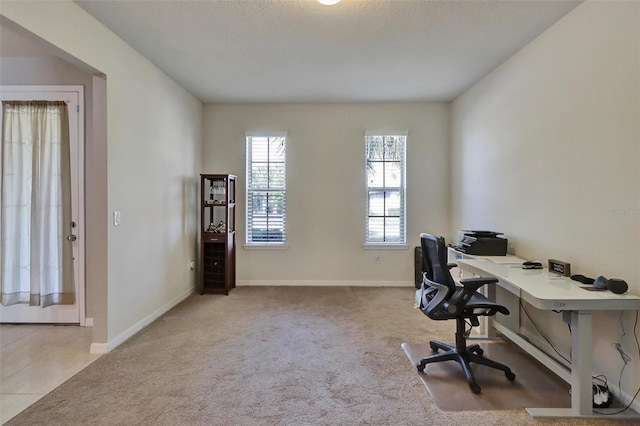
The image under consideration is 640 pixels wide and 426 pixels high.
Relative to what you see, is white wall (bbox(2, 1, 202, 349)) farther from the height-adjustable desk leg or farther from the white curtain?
the height-adjustable desk leg

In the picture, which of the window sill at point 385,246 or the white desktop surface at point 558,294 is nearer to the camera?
the white desktop surface at point 558,294

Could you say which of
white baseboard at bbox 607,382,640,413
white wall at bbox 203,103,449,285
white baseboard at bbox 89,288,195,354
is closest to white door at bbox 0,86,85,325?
white baseboard at bbox 89,288,195,354

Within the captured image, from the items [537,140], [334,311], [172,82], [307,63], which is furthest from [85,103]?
[537,140]

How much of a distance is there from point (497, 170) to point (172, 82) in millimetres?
3918

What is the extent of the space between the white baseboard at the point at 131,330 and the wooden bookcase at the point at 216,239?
447 millimetres

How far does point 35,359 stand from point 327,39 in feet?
11.9

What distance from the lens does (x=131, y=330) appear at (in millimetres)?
2857

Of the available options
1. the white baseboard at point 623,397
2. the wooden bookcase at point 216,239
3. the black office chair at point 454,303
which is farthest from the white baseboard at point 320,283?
the white baseboard at point 623,397

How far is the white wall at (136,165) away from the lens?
2271mm

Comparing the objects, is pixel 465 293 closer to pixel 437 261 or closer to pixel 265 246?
pixel 437 261

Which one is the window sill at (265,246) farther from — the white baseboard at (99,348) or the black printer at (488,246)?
the black printer at (488,246)

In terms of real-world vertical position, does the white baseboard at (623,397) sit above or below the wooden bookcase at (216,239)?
below

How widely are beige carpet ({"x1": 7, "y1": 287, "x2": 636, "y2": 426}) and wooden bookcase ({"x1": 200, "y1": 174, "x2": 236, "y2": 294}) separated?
733mm

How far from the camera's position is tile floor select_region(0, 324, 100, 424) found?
1.97 meters
